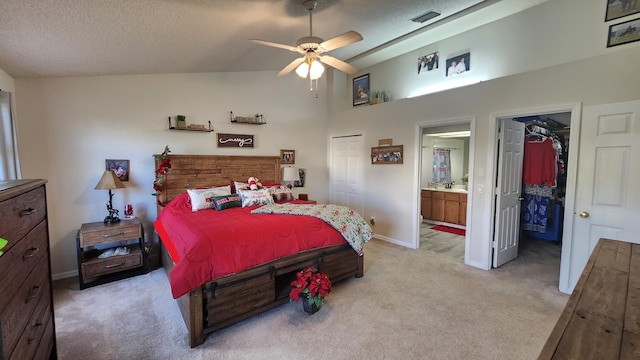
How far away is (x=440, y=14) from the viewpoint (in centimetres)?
341

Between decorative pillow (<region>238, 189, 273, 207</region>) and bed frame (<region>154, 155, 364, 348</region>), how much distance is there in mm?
849

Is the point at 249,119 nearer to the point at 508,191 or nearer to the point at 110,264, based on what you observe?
the point at 110,264

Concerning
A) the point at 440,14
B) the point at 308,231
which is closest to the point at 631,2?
the point at 440,14

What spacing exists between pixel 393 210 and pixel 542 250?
7.79ft

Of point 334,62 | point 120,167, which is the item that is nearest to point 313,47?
point 334,62

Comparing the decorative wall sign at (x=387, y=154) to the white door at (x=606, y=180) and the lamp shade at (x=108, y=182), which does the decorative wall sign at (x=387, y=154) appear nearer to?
the white door at (x=606, y=180)

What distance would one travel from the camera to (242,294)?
2410 millimetres

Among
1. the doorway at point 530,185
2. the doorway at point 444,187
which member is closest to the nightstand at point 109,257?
the doorway at point 444,187

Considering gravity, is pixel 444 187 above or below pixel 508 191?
below

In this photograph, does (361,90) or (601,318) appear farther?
(361,90)

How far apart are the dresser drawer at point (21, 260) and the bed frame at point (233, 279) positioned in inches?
37.7

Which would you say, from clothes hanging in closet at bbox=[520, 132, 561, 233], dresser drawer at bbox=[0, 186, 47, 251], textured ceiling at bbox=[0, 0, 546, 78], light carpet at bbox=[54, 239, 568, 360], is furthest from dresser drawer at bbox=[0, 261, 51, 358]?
clothes hanging in closet at bbox=[520, 132, 561, 233]

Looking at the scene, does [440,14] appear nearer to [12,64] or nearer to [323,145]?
[323,145]

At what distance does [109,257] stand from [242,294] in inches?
75.8
